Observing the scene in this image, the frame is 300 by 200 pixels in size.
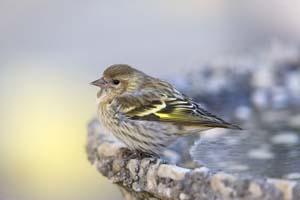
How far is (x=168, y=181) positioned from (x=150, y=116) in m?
1.08

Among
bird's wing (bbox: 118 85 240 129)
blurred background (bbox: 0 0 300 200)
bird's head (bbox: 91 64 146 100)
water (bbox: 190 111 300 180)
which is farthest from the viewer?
blurred background (bbox: 0 0 300 200)

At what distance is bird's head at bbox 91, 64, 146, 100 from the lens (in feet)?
19.5

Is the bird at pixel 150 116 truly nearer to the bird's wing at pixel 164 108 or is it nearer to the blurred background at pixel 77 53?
the bird's wing at pixel 164 108

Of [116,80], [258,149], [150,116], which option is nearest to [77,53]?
[116,80]

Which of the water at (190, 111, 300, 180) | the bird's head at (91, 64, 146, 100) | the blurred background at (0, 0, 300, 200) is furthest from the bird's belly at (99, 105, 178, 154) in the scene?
the blurred background at (0, 0, 300, 200)

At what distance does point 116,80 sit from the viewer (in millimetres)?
5980

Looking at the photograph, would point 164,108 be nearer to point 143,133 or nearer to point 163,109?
point 163,109

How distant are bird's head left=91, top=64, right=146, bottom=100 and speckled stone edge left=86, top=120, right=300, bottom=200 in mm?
360

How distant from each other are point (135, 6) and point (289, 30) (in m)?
2.37

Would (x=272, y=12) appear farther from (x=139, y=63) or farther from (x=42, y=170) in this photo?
(x=42, y=170)

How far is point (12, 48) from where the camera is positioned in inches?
527

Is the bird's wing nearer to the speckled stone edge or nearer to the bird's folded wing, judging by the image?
the bird's folded wing

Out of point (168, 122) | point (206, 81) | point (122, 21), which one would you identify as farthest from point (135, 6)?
point (168, 122)

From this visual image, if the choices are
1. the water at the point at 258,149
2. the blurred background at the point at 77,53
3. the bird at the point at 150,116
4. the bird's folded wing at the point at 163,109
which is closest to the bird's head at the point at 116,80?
the bird at the point at 150,116
